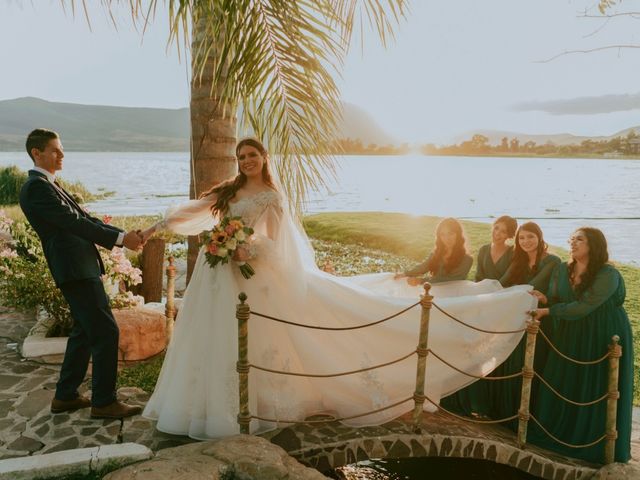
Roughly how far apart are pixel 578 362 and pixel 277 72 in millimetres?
4407

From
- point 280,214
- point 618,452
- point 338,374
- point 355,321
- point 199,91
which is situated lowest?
point 618,452

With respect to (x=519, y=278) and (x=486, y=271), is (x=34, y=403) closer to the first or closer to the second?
(x=486, y=271)

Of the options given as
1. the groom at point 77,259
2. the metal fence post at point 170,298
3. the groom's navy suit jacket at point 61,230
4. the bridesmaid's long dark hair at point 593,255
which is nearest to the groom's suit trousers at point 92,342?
the groom at point 77,259

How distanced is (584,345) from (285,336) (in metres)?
3.00

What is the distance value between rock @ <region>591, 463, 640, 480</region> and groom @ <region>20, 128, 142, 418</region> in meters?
4.53

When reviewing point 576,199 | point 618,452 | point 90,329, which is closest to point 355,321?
point 90,329

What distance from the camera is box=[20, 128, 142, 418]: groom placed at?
4.76m

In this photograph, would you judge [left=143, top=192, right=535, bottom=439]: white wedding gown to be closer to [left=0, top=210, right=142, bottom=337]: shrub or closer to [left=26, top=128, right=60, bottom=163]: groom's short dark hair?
[left=26, top=128, right=60, bottom=163]: groom's short dark hair

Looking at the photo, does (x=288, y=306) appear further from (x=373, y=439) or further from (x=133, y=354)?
(x=133, y=354)

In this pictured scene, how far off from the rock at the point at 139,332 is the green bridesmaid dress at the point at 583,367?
480 centimetres

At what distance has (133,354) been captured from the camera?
711cm

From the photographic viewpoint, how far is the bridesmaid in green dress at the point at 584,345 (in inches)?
203

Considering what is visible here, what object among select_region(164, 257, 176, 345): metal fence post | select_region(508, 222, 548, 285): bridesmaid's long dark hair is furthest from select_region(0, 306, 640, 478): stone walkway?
select_region(508, 222, 548, 285): bridesmaid's long dark hair

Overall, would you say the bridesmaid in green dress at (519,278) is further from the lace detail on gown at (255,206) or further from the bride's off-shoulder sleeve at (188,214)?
the bride's off-shoulder sleeve at (188,214)
